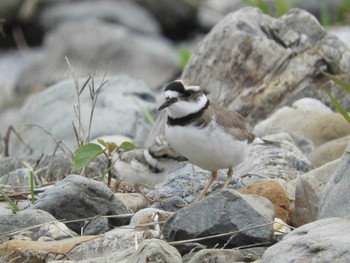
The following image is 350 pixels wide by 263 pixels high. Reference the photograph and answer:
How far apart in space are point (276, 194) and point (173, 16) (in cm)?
1586

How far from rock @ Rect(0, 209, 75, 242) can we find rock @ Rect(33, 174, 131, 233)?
15 centimetres

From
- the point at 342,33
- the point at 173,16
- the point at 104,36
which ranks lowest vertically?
the point at 173,16

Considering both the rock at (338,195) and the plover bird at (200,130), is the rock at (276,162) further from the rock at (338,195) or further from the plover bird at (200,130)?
the rock at (338,195)

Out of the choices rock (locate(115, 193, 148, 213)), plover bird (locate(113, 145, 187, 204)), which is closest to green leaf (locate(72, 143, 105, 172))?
rock (locate(115, 193, 148, 213))

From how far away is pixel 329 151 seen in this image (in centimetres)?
800

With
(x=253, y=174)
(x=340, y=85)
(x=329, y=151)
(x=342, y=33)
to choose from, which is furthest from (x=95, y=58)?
(x=340, y=85)

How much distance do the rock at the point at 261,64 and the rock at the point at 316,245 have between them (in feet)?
16.0

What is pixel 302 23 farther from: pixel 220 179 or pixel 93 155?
pixel 93 155

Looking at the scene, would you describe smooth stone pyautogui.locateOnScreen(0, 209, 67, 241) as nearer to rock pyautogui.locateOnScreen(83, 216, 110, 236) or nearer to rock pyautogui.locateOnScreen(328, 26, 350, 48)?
rock pyautogui.locateOnScreen(83, 216, 110, 236)

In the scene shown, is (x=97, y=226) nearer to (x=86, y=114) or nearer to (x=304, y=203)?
(x=304, y=203)

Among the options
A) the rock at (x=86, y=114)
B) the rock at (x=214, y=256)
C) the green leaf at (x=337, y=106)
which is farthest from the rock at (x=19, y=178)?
the green leaf at (x=337, y=106)

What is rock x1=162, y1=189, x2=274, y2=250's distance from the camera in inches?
212

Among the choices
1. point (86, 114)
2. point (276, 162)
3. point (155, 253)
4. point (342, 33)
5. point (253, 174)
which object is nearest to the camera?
point (155, 253)

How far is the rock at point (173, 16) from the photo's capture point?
70.7ft
